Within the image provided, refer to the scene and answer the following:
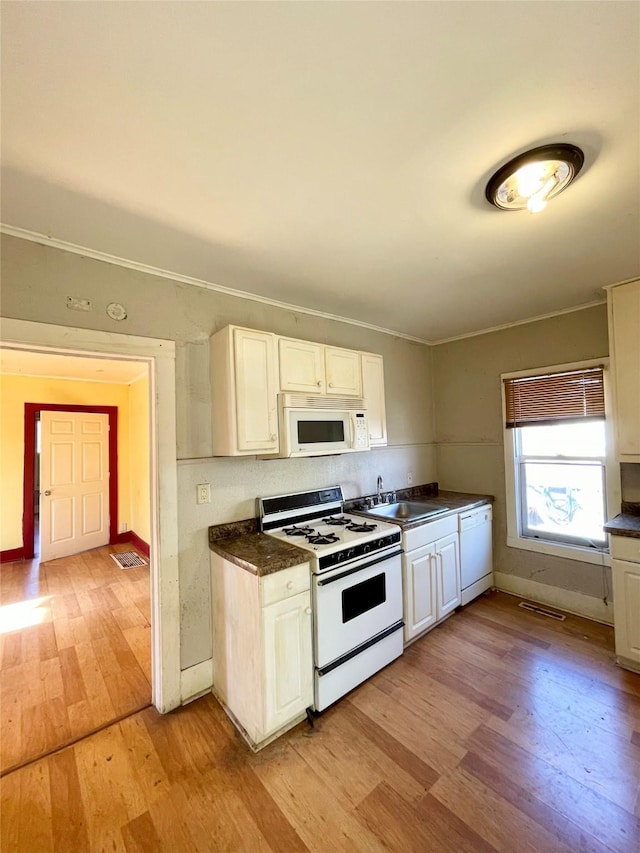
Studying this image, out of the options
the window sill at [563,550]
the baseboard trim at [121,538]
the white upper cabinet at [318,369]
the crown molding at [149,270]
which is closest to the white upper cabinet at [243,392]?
the white upper cabinet at [318,369]

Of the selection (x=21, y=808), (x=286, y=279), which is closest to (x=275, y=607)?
(x=21, y=808)

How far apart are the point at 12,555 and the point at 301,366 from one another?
4.97m

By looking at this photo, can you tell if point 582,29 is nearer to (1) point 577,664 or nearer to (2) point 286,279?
(2) point 286,279

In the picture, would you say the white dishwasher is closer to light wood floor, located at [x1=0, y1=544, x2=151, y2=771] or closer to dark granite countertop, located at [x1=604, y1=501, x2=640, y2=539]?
dark granite countertop, located at [x1=604, y1=501, x2=640, y2=539]

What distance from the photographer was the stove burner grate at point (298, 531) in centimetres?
234

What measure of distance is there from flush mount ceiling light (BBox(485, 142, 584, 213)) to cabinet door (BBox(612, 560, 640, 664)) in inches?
89.7

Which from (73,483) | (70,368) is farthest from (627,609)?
(73,483)

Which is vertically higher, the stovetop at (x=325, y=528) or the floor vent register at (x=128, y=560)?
the stovetop at (x=325, y=528)

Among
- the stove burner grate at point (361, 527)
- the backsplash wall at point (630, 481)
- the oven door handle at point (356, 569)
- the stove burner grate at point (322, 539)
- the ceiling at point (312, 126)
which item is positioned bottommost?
the oven door handle at point (356, 569)

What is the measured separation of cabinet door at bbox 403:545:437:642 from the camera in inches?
98.0

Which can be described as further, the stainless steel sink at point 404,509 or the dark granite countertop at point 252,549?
the stainless steel sink at point 404,509

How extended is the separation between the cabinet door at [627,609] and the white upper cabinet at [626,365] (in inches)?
29.4

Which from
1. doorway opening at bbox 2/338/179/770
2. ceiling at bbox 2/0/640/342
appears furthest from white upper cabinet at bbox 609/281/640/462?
doorway opening at bbox 2/338/179/770

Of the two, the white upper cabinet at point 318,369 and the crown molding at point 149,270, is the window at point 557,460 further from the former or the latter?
the crown molding at point 149,270
